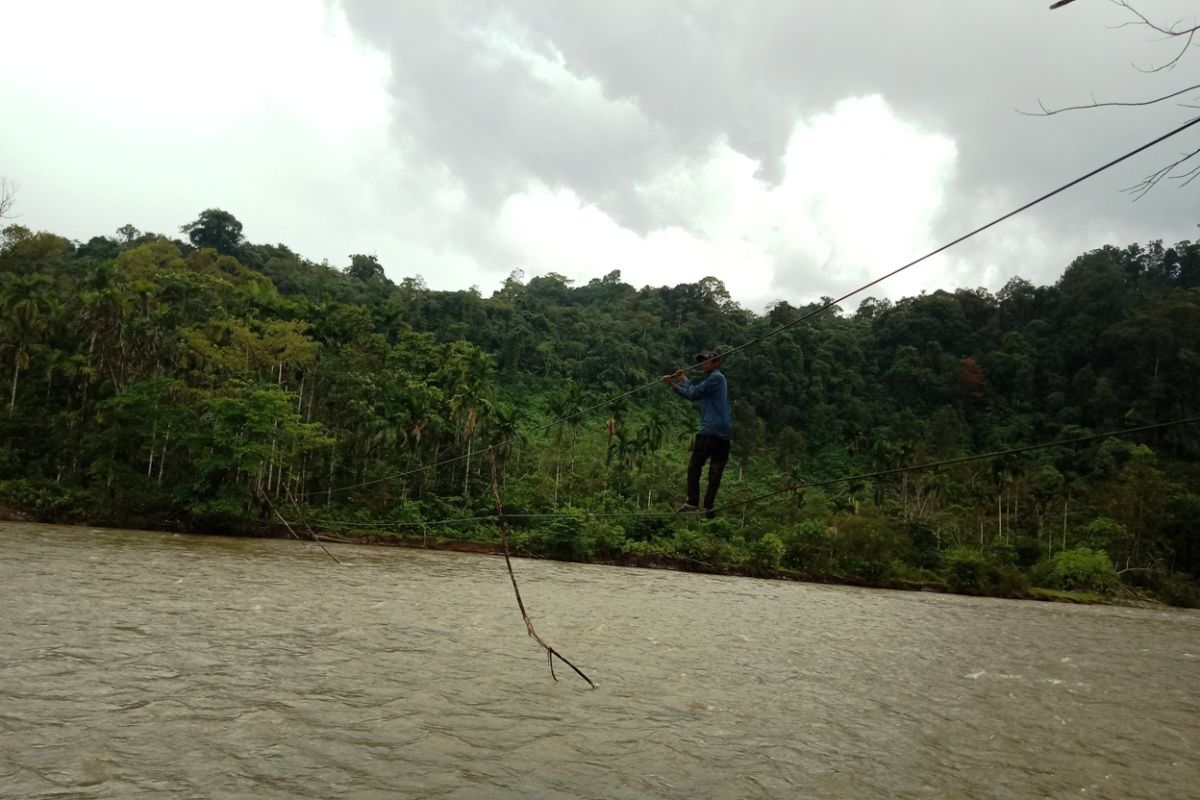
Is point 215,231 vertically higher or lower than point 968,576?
higher

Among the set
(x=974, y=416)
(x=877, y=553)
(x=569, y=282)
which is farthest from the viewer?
(x=569, y=282)

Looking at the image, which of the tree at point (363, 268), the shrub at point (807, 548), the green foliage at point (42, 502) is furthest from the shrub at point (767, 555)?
the tree at point (363, 268)

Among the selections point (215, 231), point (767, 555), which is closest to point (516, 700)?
point (767, 555)

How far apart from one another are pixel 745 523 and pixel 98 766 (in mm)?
39831

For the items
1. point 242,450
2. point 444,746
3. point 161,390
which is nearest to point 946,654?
point 444,746

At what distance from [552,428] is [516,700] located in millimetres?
45906

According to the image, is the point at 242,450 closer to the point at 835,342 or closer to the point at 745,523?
the point at 745,523

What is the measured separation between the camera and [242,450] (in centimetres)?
3147

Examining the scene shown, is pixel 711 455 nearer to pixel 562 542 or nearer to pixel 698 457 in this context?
pixel 698 457

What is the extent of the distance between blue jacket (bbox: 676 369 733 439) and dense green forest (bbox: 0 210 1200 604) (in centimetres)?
1279

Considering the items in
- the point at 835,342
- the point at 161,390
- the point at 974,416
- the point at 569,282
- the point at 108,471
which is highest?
the point at 569,282

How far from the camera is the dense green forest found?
34.6 m

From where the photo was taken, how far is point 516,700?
8516 millimetres

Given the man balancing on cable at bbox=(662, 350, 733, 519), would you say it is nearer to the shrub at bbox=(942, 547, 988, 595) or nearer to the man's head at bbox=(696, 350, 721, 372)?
the man's head at bbox=(696, 350, 721, 372)
